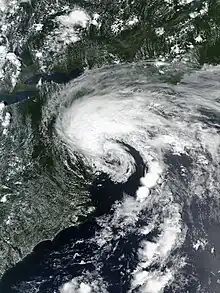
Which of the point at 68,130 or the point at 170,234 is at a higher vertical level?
the point at 68,130

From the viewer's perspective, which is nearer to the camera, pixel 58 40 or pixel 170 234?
pixel 170 234

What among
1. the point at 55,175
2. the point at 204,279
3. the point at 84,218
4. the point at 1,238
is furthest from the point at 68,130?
the point at 204,279

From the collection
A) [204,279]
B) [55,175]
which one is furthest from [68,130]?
[204,279]

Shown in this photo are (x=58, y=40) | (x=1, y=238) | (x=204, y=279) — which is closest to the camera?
(x=204, y=279)

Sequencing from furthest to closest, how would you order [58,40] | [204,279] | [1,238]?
[58,40] → [1,238] → [204,279]

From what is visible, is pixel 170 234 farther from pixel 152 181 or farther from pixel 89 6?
pixel 89 6

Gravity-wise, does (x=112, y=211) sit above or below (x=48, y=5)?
below

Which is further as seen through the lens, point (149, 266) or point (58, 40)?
point (58, 40)

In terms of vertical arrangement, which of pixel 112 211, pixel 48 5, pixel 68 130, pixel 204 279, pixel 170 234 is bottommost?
pixel 204 279

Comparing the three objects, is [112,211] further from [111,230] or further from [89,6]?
[89,6]
